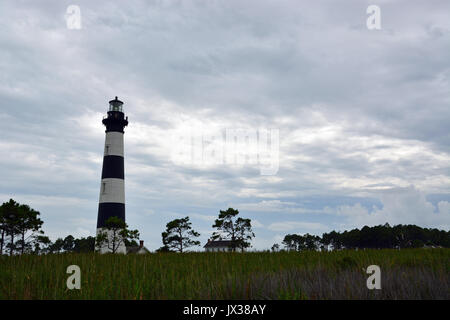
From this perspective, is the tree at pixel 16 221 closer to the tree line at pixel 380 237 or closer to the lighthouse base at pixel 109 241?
the lighthouse base at pixel 109 241

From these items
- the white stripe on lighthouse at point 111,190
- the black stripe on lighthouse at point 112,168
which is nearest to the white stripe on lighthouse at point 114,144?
the black stripe on lighthouse at point 112,168

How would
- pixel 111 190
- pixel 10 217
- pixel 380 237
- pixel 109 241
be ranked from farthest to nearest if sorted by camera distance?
pixel 380 237 < pixel 109 241 < pixel 111 190 < pixel 10 217

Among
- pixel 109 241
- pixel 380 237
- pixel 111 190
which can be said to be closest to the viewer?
pixel 111 190

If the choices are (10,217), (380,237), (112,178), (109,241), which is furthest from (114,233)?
(380,237)

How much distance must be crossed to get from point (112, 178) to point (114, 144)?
3992mm

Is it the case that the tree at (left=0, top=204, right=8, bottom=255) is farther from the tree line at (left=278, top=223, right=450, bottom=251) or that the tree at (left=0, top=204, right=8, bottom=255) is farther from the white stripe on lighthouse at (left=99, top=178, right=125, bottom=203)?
the tree line at (left=278, top=223, right=450, bottom=251)

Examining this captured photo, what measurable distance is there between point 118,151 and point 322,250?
97.6 feet

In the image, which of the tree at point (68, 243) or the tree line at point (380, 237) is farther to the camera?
the tree at point (68, 243)

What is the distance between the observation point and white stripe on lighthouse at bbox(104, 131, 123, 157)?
38897 millimetres

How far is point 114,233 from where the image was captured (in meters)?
35.1

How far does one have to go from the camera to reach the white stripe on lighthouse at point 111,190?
124 ft

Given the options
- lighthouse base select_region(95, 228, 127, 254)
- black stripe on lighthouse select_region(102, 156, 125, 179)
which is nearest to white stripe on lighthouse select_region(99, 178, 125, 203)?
black stripe on lighthouse select_region(102, 156, 125, 179)

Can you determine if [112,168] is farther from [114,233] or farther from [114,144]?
[114,233]

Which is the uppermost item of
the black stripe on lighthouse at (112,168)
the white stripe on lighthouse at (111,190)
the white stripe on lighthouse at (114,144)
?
the white stripe on lighthouse at (114,144)
